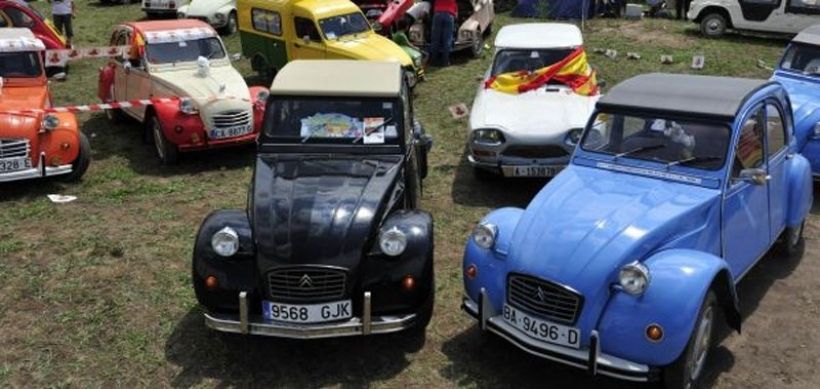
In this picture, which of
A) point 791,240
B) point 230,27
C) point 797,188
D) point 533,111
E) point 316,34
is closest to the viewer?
point 797,188

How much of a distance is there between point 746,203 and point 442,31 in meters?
11.1

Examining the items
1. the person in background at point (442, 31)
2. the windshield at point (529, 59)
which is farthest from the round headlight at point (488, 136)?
the person in background at point (442, 31)

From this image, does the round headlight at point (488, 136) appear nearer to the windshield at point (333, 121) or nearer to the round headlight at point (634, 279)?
the windshield at point (333, 121)

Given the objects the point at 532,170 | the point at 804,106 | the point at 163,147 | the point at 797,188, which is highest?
the point at 804,106

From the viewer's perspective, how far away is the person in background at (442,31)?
53.0 feet

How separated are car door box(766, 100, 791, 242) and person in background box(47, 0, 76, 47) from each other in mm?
16300

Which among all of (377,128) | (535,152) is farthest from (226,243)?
(535,152)

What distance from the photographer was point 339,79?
712 cm

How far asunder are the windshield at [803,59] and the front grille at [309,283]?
8108mm

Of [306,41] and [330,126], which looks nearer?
[330,126]

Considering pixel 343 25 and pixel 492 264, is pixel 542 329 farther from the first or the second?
pixel 343 25

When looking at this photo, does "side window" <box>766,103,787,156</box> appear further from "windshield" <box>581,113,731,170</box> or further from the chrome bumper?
the chrome bumper

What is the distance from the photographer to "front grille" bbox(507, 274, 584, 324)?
495 cm

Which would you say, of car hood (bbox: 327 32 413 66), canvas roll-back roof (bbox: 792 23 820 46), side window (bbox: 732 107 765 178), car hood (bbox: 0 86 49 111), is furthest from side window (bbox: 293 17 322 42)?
side window (bbox: 732 107 765 178)
